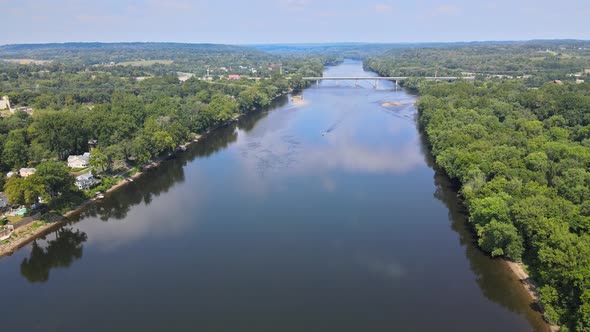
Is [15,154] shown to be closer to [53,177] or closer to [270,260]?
[53,177]

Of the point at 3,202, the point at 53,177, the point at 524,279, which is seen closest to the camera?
the point at 524,279

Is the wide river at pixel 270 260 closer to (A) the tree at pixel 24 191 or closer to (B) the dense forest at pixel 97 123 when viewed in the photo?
(A) the tree at pixel 24 191

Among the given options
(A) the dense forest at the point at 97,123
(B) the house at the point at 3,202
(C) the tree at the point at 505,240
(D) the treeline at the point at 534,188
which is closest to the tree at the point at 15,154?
(A) the dense forest at the point at 97,123

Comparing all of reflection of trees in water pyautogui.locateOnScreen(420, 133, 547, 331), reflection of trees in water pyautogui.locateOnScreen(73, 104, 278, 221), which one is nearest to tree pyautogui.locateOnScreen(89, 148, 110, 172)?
reflection of trees in water pyautogui.locateOnScreen(73, 104, 278, 221)

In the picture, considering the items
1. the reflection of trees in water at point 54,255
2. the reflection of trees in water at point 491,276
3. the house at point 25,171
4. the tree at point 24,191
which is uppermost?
the tree at point 24,191

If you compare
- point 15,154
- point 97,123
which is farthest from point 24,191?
point 97,123

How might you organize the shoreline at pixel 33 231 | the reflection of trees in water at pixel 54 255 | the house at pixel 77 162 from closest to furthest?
the reflection of trees in water at pixel 54 255, the shoreline at pixel 33 231, the house at pixel 77 162

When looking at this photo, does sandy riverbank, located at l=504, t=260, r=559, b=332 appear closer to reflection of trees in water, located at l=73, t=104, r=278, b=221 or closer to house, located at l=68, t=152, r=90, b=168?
reflection of trees in water, located at l=73, t=104, r=278, b=221
